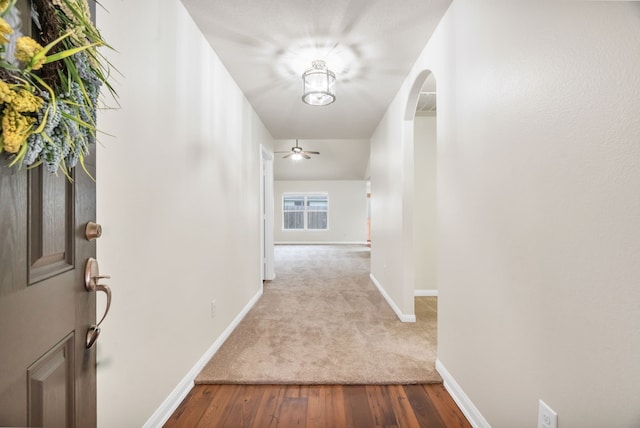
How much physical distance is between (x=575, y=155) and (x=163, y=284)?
188cm

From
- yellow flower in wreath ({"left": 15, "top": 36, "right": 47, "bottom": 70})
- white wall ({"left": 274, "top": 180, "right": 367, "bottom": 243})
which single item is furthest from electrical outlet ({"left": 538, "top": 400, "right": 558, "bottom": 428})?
white wall ({"left": 274, "top": 180, "right": 367, "bottom": 243})

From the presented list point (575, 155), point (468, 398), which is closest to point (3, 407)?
point (575, 155)

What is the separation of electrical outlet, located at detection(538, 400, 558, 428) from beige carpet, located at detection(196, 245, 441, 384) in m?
0.92

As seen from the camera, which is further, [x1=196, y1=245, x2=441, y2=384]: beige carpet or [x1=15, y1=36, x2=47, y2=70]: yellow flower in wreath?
[x1=196, y1=245, x2=441, y2=384]: beige carpet

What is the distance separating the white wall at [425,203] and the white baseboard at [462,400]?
1.96 metres

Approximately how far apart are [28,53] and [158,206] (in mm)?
958

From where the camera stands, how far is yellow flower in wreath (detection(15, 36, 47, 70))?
1.88ft

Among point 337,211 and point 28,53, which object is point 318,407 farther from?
point 337,211

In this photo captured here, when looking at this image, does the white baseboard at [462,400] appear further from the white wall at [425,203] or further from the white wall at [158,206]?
the white wall at [425,203]

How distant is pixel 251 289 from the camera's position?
334cm

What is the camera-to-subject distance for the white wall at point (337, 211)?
33.4 ft

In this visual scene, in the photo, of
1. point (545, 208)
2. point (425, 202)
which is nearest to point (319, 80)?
point (545, 208)

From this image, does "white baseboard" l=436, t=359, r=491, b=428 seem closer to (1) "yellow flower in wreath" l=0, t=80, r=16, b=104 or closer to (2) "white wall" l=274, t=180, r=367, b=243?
(1) "yellow flower in wreath" l=0, t=80, r=16, b=104

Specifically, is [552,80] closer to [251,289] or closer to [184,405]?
[184,405]
